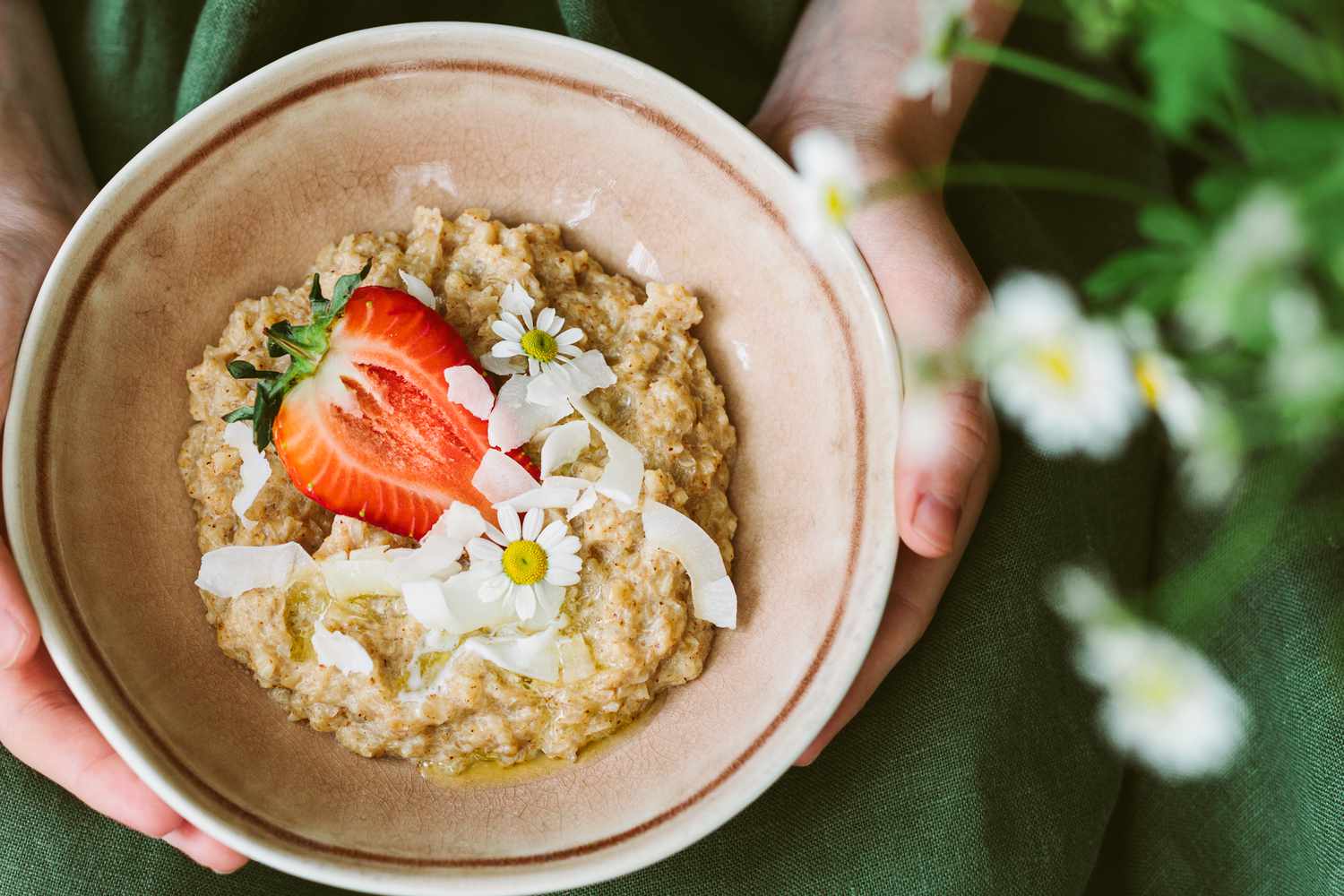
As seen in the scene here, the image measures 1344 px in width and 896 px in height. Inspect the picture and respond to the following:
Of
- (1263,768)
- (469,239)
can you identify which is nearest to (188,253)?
(469,239)

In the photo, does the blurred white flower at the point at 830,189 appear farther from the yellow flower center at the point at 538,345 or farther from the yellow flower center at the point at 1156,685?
the yellow flower center at the point at 538,345

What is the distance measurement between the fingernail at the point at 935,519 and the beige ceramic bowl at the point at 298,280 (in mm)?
57

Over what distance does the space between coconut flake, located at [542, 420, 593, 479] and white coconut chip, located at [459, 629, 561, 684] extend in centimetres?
21

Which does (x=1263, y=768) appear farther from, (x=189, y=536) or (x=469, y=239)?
(x=189, y=536)

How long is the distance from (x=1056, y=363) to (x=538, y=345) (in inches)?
38.0

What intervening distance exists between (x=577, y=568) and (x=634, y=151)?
0.61 metres

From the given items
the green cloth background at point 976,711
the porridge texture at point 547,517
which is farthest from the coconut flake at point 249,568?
the green cloth background at point 976,711

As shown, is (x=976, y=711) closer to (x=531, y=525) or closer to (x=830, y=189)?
(x=531, y=525)

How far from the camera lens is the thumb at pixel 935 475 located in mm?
1310

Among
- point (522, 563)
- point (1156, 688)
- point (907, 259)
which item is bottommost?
point (522, 563)

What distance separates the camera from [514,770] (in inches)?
56.5

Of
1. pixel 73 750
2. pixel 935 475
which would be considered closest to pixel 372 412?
pixel 73 750

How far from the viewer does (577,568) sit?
1.36m

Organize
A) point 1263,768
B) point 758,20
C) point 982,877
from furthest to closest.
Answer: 1. point 758,20
2. point 1263,768
3. point 982,877
